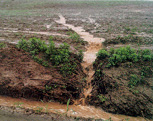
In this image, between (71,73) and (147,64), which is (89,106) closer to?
(71,73)

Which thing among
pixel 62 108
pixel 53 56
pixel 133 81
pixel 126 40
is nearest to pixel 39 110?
pixel 62 108

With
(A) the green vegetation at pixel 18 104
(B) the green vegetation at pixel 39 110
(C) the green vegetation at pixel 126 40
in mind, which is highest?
(C) the green vegetation at pixel 126 40

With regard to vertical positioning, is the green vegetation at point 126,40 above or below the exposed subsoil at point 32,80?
above

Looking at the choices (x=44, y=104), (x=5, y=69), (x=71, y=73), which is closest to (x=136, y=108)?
(x=71, y=73)

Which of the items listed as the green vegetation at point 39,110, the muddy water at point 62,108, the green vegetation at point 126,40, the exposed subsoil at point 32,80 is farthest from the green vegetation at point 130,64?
the green vegetation at point 39,110

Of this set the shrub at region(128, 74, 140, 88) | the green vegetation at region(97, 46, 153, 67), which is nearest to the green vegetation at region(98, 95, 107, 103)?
the shrub at region(128, 74, 140, 88)

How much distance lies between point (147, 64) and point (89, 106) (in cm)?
316

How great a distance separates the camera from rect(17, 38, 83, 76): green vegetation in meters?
5.93

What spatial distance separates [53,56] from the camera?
6.08m

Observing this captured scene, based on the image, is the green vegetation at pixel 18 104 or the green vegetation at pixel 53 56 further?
the green vegetation at pixel 53 56

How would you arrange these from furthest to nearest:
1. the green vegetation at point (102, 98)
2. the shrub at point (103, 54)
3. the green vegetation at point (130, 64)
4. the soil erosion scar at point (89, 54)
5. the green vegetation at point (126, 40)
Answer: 1. the green vegetation at point (126, 40)
2. the shrub at point (103, 54)
3. the soil erosion scar at point (89, 54)
4. the green vegetation at point (130, 64)
5. the green vegetation at point (102, 98)

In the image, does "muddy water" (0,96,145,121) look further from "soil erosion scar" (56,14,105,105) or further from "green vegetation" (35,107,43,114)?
"soil erosion scar" (56,14,105,105)

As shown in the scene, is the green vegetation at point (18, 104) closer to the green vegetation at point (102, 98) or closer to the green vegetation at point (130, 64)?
the green vegetation at point (102, 98)

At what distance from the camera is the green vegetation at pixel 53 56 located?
5926 mm
